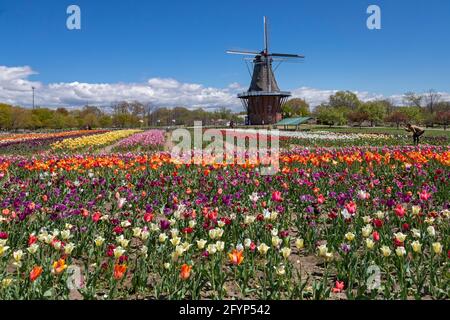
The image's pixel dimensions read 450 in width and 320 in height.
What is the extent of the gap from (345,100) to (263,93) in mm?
51020

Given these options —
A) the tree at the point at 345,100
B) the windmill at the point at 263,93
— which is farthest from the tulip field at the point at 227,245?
the tree at the point at 345,100

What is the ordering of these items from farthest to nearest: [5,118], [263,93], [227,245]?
[5,118], [263,93], [227,245]

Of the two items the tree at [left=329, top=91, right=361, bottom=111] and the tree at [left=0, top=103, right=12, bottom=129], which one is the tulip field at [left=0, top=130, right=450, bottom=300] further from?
the tree at [left=329, top=91, right=361, bottom=111]

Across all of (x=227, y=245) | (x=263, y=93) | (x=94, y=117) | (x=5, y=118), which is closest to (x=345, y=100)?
(x=263, y=93)

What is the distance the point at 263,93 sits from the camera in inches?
1992

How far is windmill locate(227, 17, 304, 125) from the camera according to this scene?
51250 millimetres

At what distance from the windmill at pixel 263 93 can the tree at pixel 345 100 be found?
4419 cm

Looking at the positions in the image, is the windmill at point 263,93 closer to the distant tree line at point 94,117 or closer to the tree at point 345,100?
the distant tree line at point 94,117

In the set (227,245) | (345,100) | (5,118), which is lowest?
(227,245)

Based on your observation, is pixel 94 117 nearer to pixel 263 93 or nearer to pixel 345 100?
pixel 263 93

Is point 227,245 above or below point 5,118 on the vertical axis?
below

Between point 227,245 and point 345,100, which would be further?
point 345,100

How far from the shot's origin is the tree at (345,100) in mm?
93438
